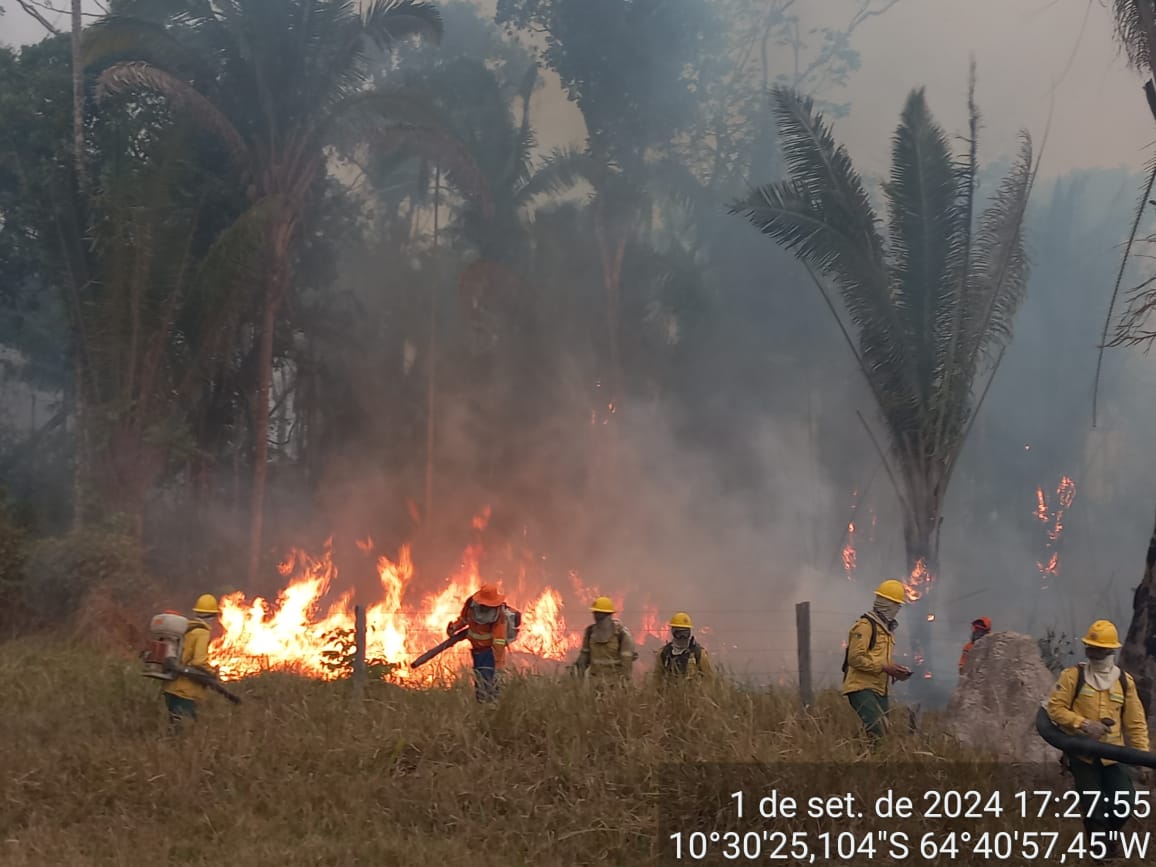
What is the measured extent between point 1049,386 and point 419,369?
65.7ft

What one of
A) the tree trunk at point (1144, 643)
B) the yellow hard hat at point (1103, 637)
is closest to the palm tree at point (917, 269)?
the tree trunk at point (1144, 643)

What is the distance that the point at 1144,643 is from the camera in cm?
901

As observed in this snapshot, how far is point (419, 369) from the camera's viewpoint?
26625 mm

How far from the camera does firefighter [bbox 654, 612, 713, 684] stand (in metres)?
8.64

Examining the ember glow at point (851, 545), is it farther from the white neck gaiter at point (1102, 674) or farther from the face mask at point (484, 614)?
the white neck gaiter at point (1102, 674)

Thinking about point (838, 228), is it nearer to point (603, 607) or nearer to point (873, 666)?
point (603, 607)

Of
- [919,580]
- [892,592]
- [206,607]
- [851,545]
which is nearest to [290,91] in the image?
[206,607]


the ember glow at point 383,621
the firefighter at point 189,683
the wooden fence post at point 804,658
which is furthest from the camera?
the ember glow at point 383,621

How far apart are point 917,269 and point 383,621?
8.88 metres

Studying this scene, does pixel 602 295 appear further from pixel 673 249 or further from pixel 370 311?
pixel 370 311

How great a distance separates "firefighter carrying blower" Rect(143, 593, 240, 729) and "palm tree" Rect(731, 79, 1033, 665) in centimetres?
961

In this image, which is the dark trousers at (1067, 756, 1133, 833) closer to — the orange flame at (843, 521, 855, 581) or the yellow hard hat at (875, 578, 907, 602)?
the yellow hard hat at (875, 578, 907, 602)

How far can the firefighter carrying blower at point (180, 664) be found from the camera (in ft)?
28.8

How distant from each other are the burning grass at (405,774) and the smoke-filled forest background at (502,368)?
802cm
